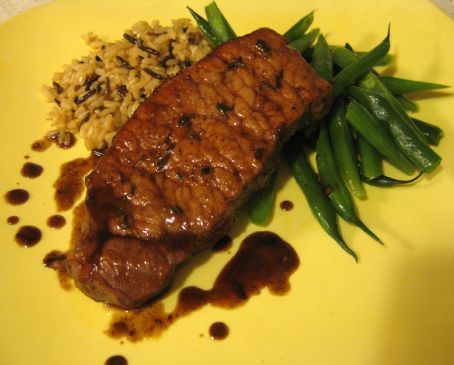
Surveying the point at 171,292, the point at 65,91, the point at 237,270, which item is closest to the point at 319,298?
the point at 237,270

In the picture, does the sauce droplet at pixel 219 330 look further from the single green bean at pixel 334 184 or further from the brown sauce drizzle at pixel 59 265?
the single green bean at pixel 334 184

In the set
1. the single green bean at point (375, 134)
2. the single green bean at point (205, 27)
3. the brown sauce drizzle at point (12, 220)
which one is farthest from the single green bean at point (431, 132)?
the brown sauce drizzle at point (12, 220)

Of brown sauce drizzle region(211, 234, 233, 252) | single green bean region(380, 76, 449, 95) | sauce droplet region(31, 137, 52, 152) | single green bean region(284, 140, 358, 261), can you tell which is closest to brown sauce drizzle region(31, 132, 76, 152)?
sauce droplet region(31, 137, 52, 152)

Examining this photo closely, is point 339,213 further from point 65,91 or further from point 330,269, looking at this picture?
point 65,91

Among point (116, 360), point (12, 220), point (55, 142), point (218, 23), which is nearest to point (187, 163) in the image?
point (116, 360)

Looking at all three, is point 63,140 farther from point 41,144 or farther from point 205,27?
point 205,27

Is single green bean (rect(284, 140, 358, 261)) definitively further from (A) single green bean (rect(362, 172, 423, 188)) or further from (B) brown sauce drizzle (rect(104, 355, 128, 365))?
(B) brown sauce drizzle (rect(104, 355, 128, 365))
